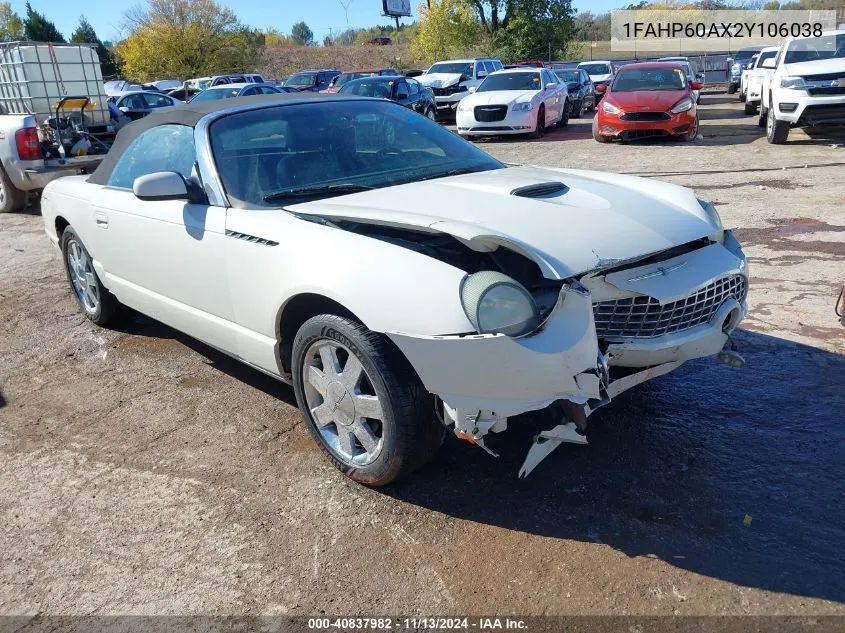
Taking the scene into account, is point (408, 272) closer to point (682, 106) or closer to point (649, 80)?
point (682, 106)

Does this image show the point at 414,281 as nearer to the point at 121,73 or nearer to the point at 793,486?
the point at 793,486

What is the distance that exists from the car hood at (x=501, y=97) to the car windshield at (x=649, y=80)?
1.94 meters

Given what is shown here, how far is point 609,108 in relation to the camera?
14.5 metres

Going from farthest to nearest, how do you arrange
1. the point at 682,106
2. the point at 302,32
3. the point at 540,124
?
the point at 302,32 < the point at 540,124 < the point at 682,106

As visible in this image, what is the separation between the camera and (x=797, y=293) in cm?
518

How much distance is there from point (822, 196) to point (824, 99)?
4.52m

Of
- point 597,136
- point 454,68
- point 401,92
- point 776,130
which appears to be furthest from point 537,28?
point 776,130

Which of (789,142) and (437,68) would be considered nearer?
(789,142)

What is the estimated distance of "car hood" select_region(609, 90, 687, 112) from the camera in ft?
45.7

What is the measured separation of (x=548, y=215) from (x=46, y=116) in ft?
34.5

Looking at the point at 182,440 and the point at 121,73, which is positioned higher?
the point at 121,73

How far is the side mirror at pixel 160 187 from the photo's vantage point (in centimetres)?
360

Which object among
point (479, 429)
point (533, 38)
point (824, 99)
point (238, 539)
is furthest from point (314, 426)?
point (533, 38)

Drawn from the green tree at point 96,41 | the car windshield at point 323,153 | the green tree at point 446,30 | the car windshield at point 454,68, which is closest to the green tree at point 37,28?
the green tree at point 96,41
